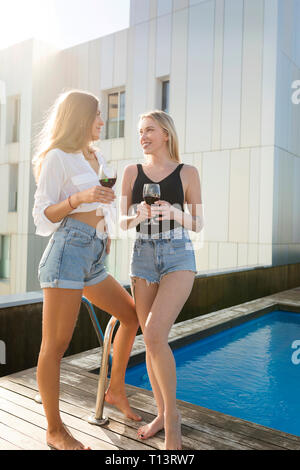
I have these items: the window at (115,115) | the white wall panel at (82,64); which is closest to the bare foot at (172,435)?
the window at (115,115)

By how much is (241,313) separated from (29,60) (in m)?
10.3

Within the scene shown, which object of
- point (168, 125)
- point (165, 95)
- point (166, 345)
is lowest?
point (166, 345)

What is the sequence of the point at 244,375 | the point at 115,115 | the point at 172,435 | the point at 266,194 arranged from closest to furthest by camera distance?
the point at 172,435 → the point at 244,375 → the point at 266,194 → the point at 115,115

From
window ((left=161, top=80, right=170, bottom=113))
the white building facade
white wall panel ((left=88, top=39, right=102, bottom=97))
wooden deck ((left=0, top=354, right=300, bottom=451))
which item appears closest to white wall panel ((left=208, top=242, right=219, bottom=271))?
the white building facade

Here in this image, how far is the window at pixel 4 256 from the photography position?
13008 mm

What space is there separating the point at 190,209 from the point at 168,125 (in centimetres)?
47

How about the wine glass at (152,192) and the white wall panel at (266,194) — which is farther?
the white wall panel at (266,194)

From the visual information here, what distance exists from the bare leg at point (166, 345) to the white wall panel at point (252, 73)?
7.47 m

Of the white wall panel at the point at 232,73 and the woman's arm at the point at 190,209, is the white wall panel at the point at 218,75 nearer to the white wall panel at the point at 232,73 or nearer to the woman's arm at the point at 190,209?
the white wall panel at the point at 232,73

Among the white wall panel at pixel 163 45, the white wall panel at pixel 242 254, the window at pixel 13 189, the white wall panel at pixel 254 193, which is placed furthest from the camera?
the window at pixel 13 189

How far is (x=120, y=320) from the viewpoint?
2.17 metres

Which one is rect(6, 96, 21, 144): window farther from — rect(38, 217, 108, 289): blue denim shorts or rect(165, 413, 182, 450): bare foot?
rect(165, 413, 182, 450): bare foot

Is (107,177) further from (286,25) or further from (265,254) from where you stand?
(286,25)

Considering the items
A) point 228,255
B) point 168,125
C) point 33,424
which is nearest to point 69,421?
point 33,424
